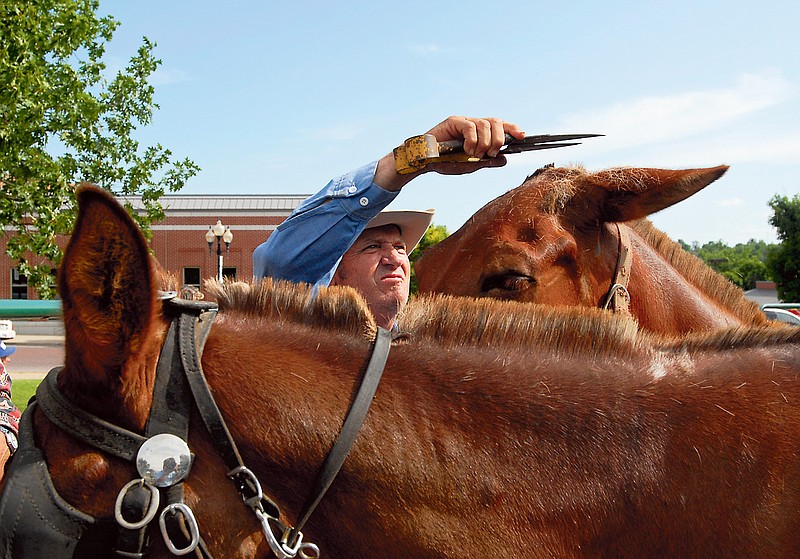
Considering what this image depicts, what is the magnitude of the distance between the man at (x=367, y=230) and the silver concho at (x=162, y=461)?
0.81 m

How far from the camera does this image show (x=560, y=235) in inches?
118

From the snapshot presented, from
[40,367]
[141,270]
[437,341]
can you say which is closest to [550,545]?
[437,341]

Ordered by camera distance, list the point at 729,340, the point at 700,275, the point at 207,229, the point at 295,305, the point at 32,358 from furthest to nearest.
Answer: the point at 207,229
the point at 32,358
the point at 700,275
the point at 729,340
the point at 295,305

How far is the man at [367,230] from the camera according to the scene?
7.41 feet

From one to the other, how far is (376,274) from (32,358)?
23505mm

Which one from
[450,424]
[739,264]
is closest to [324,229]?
[450,424]

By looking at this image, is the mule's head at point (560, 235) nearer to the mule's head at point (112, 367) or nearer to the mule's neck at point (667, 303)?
the mule's neck at point (667, 303)

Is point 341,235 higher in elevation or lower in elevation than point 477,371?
higher

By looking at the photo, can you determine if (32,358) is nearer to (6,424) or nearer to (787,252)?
(6,424)

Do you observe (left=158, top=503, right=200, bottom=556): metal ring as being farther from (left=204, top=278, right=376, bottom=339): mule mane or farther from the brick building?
the brick building

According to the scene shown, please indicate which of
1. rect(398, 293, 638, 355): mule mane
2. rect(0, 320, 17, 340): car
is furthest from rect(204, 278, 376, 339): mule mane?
rect(0, 320, 17, 340): car

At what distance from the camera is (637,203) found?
3.01 meters

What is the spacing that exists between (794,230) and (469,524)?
35.9m

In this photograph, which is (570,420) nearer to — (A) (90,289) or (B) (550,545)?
(B) (550,545)
